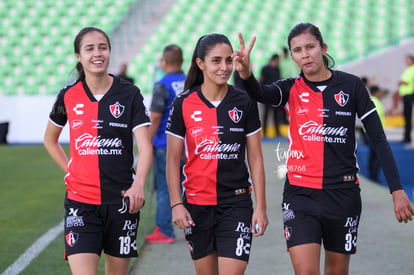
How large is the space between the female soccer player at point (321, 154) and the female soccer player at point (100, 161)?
2.57 feet

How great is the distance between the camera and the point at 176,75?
7094mm

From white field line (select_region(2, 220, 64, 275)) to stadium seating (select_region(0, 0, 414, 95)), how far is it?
15.0 metres

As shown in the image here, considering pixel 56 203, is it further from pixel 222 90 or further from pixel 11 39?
pixel 11 39

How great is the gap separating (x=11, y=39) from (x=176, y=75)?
19536mm

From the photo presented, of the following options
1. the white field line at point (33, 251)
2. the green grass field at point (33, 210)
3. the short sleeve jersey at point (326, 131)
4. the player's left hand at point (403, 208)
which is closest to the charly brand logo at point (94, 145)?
the short sleeve jersey at point (326, 131)

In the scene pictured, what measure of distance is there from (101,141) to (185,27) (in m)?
20.5

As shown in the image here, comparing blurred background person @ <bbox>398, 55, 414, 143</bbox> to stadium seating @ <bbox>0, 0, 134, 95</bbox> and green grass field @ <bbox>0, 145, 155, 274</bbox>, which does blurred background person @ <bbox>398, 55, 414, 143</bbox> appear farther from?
stadium seating @ <bbox>0, 0, 134, 95</bbox>

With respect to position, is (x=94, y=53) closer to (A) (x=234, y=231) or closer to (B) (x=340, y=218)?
(A) (x=234, y=231)

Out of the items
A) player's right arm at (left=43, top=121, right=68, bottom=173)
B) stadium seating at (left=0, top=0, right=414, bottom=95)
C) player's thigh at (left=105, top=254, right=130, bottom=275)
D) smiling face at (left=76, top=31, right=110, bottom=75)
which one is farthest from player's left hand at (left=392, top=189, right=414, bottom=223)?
stadium seating at (left=0, top=0, right=414, bottom=95)

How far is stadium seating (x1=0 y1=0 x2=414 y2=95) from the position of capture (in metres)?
23.7

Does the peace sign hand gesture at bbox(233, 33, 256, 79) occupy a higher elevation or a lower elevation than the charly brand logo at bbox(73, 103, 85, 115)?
higher

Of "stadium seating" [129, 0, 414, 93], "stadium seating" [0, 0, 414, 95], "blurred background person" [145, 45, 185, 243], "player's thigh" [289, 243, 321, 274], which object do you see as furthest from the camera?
"stadium seating" [0, 0, 414, 95]

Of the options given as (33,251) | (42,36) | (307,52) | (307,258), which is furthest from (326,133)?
(42,36)

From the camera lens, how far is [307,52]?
14.1 feet
